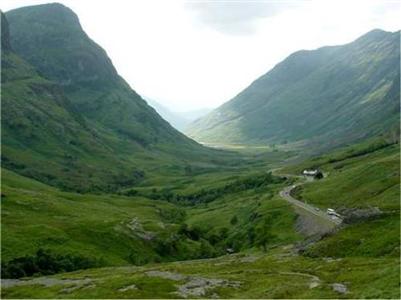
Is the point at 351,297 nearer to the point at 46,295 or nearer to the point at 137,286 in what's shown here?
the point at 137,286

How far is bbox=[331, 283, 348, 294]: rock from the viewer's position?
75662 mm

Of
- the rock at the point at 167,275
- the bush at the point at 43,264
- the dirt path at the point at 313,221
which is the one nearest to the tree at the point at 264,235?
the dirt path at the point at 313,221

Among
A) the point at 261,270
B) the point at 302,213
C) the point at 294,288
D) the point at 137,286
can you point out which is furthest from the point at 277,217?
the point at 294,288

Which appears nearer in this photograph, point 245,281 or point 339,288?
point 339,288

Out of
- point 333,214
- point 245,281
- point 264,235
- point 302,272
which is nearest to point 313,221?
point 333,214

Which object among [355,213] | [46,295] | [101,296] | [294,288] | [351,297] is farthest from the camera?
[355,213]

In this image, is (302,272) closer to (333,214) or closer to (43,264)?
(333,214)

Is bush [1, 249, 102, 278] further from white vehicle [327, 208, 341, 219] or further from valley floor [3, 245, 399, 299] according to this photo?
white vehicle [327, 208, 341, 219]

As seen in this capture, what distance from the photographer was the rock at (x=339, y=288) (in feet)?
248

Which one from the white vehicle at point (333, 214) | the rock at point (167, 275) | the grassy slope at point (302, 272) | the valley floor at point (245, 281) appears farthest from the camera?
the white vehicle at point (333, 214)

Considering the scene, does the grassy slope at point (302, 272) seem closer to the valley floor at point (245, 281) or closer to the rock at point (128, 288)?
the valley floor at point (245, 281)

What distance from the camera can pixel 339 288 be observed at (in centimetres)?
7794

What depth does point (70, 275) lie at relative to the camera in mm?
135375

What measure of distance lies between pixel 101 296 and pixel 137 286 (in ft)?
26.1
